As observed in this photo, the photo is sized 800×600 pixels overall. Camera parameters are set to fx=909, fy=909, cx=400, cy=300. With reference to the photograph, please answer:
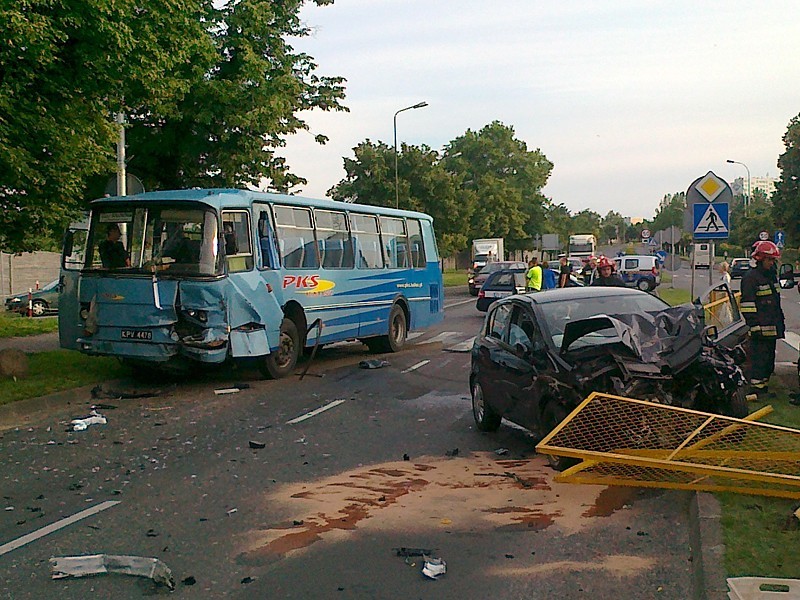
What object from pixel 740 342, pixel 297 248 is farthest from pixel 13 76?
pixel 740 342

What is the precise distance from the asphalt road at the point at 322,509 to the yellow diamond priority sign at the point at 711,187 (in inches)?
255

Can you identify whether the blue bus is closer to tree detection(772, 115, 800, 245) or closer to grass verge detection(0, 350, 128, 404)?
grass verge detection(0, 350, 128, 404)

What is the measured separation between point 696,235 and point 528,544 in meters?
10.7

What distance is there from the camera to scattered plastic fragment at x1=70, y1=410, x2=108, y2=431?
430 inches

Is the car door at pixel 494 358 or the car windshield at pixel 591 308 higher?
the car windshield at pixel 591 308

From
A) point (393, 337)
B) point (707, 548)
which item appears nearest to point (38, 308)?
point (393, 337)

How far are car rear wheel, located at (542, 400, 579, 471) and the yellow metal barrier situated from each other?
0.50 metres

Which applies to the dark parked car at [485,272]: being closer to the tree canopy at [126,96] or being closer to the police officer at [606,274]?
the tree canopy at [126,96]

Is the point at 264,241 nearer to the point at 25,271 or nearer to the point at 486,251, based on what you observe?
the point at 25,271

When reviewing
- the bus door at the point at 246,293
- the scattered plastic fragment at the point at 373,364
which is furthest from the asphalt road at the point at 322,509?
the scattered plastic fragment at the point at 373,364

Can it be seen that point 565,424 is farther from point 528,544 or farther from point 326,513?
point 326,513

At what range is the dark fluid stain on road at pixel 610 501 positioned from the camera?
22.7 ft

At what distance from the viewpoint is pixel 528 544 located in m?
6.19

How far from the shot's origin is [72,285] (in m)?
14.4
